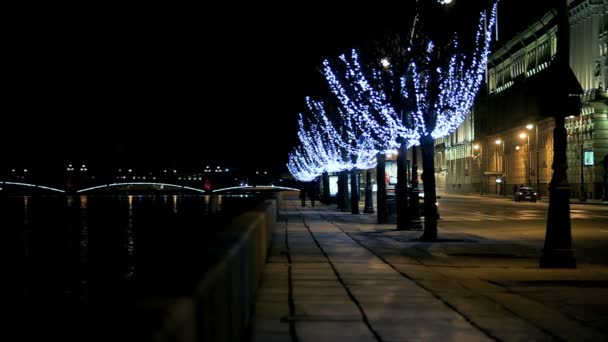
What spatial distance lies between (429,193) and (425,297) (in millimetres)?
13483

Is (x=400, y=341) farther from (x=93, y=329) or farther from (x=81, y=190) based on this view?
(x=81, y=190)

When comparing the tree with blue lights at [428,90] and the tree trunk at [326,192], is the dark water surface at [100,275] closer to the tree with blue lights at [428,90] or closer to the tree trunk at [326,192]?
the tree with blue lights at [428,90]

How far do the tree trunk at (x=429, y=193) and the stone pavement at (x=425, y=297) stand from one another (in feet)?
10.9

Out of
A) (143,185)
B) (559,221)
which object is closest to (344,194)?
(559,221)

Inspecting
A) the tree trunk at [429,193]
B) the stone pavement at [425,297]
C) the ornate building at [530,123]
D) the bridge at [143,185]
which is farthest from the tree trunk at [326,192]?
the bridge at [143,185]

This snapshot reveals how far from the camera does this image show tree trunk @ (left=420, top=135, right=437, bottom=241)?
993 inches

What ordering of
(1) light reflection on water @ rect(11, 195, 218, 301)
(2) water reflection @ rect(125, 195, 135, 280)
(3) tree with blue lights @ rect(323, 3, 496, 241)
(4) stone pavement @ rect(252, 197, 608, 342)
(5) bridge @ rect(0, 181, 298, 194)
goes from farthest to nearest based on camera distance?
(5) bridge @ rect(0, 181, 298, 194) → (3) tree with blue lights @ rect(323, 3, 496, 241) → (2) water reflection @ rect(125, 195, 135, 280) → (1) light reflection on water @ rect(11, 195, 218, 301) → (4) stone pavement @ rect(252, 197, 608, 342)

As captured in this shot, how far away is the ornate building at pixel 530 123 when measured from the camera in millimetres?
90312

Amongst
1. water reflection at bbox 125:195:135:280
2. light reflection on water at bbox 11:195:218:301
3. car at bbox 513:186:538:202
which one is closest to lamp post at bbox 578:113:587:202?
car at bbox 513:186:538:202

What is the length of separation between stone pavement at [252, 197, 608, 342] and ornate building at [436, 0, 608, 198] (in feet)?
170

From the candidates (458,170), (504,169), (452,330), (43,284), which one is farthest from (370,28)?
(458,170)

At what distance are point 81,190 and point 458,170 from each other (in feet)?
226

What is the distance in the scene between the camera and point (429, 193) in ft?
84.5

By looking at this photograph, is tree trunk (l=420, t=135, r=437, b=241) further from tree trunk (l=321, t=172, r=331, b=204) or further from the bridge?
the bridge
